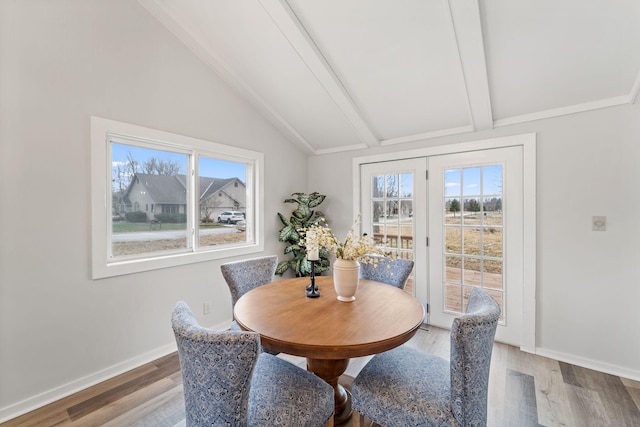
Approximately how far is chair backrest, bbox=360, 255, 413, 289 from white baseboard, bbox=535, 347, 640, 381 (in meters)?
1.48

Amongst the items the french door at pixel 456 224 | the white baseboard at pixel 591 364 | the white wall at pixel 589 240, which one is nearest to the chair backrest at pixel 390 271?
the french door at pixel 456 224

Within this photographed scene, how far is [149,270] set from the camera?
240 centimetres

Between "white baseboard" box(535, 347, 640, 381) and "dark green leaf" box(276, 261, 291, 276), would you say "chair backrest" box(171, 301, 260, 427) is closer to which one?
"dark green leaf" box(276, 261, 291, 276)

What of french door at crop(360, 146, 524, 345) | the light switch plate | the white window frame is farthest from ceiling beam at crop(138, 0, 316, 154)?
the light switch plate

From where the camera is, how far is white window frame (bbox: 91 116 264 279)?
2082 mm

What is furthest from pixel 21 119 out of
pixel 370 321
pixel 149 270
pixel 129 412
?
pixel 370 321

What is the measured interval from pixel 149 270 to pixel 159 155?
41.4 inches

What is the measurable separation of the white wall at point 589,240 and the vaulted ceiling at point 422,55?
24cm

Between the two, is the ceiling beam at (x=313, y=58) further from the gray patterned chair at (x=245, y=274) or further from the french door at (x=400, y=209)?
Result: the gray patterned chair at (x=245, y=274)

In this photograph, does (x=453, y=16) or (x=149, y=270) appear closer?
(x=453, y=16)

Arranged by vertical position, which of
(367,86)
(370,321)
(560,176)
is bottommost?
(370,321)

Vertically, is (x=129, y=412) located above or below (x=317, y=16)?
below

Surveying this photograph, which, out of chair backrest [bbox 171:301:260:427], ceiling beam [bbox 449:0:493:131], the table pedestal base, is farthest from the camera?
ceiling beam [bbox 449:0:493:131]

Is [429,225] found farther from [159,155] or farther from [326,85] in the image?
[159,155]
